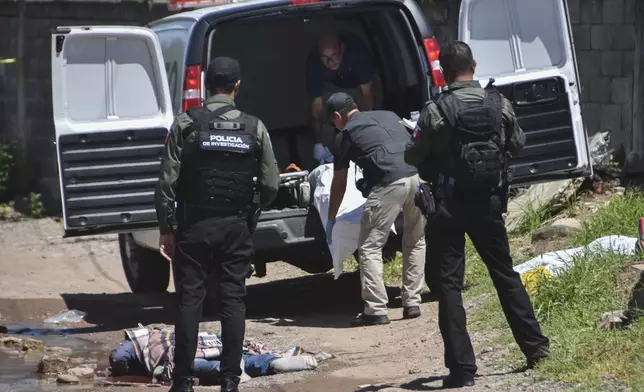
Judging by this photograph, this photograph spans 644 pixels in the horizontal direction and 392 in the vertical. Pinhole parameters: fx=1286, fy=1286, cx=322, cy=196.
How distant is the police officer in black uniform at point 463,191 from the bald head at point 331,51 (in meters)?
3.81

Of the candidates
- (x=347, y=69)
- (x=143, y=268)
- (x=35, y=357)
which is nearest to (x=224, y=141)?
(x=35, y=357)

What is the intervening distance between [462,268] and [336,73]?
4063 mm

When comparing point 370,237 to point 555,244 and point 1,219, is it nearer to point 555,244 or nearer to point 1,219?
point 555,244

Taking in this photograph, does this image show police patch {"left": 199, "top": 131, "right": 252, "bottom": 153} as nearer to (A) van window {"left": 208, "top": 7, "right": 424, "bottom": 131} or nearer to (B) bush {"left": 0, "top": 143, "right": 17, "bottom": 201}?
(A) van window {"left": 208, "top": 7, "right": 424, "bottom": 131}

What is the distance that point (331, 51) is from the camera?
10117 mm

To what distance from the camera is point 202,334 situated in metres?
7.62

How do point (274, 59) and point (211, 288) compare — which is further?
point (274, 59)

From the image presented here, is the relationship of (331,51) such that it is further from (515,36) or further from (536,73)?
(536,73)

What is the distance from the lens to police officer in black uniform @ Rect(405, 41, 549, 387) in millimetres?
6203

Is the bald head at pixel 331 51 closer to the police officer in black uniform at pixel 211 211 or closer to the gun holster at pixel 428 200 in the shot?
the police officer in black uniform at pixel 211 211

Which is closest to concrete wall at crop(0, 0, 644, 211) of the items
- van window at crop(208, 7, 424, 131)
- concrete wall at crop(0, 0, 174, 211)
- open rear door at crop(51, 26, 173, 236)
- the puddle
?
concrete wall at crop(0, 0, 174, 211)

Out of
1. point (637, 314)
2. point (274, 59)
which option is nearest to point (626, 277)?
point (637, 314)

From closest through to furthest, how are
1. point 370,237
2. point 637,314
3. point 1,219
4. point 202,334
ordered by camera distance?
point 637,314 → point 202,334 → point 370,237 → point 1,219

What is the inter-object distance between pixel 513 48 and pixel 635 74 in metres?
2.56
